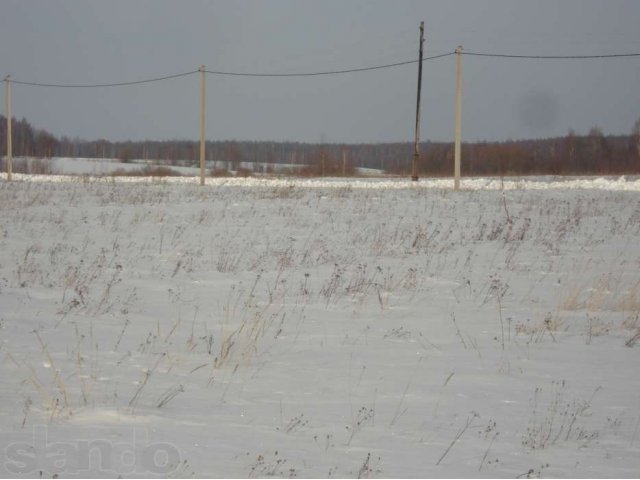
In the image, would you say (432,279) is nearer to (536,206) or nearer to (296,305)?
(296,305)

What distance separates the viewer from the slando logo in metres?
3.87

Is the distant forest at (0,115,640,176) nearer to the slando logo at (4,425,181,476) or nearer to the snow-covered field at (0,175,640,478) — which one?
the snow-covered field at (0,175,640,478)

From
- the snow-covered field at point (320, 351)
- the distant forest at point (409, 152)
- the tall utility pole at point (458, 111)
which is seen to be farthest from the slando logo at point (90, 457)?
the distant forest at point (409, 152)

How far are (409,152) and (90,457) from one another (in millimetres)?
116479

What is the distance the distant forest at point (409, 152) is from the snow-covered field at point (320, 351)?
33.1 m

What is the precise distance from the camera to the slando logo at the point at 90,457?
3.87 metres

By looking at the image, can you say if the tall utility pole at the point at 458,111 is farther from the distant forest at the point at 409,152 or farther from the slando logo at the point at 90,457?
the distant forest at the point at 409,152

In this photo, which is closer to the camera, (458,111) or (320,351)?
(320,351)

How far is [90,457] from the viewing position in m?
4.04

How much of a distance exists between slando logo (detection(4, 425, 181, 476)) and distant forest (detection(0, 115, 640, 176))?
40.4 meters

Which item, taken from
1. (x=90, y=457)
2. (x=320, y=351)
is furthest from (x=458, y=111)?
(x=90, y=457)

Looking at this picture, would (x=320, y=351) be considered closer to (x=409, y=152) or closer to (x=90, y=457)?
(x=90, y=457)

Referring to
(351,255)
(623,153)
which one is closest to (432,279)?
(351,255)

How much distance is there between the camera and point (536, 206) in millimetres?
19062
